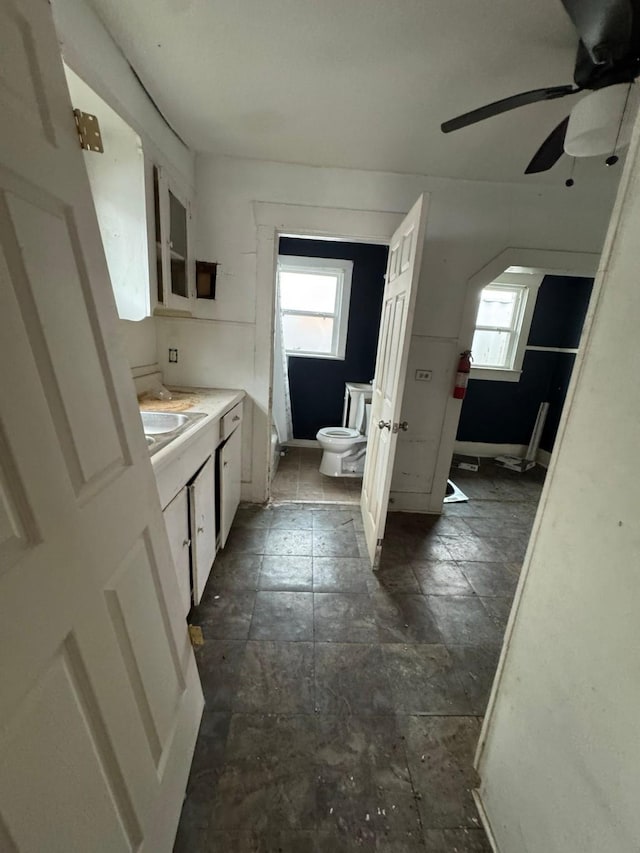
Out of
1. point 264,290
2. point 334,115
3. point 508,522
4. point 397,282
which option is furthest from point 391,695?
point 334,115

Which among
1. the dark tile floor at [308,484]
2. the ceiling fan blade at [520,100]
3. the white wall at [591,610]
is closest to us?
the white wall at [591,610]

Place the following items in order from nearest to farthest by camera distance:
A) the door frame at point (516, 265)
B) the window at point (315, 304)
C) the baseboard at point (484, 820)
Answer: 1. the baseboard at point (484, 820)
2. the door frame at point (516, 265)
3. the window at point (315, 304)

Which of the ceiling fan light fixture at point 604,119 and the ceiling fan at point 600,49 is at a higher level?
the ceiling fan at point 600,49

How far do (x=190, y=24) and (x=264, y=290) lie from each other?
1.28 meters

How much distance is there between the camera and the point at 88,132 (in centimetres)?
72

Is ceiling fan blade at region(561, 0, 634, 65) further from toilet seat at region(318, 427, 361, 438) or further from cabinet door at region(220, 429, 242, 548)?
toilet seat at region(318, 427, 361, 438)

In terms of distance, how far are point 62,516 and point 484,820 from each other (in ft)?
4.78

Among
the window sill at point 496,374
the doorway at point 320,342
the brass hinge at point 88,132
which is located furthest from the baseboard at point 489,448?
the brass hinge at point 88,132

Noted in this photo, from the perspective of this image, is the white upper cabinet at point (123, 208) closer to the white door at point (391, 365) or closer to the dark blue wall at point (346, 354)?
the white door at point (391, 365)

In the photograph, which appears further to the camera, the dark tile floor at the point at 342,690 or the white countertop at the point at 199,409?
the white countertop at the point at 199,409

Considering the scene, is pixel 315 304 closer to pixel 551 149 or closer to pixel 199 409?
pixel 199 409

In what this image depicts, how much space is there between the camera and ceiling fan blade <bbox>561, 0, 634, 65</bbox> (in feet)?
3.15

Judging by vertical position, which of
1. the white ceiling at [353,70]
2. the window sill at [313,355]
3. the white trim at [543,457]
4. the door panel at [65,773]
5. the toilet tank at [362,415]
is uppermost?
Answer: the white ceiling at [353,70]

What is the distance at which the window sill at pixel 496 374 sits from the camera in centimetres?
397
